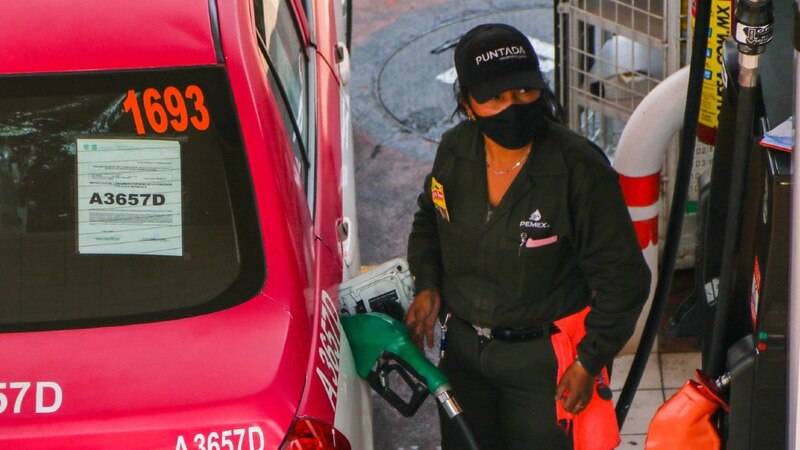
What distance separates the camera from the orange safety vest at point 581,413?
3383 millimetres

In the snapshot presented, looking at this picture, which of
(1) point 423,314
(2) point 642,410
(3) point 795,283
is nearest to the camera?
(3) point 795,283

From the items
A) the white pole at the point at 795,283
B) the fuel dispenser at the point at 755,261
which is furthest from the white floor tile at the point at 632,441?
the white pole at the point at 795,283

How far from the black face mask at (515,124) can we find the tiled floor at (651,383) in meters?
1.73

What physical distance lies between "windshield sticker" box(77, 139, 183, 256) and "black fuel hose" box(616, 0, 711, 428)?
55.9 inches

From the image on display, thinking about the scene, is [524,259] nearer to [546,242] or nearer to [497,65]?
[546,242]

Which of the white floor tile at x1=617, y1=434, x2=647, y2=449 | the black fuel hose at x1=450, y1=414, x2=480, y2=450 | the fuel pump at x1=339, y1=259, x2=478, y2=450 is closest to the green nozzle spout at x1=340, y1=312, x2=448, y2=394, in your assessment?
the fuel pump at x1=339, y1=259, x2=478, y2=450

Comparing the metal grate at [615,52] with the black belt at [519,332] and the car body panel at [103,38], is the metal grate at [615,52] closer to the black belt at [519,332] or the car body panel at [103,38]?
the black belt at [519,332]

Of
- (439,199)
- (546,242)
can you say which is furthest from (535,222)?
(439,199)

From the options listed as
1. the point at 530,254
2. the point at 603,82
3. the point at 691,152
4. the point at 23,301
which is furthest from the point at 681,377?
the point at 23,301

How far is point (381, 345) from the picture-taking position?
339 cm

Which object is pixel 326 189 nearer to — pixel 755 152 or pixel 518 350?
pixel 518 350

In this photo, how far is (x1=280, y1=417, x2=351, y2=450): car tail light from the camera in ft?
8.96

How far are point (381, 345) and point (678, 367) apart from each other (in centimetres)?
197

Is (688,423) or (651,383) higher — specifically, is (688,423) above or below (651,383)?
above
